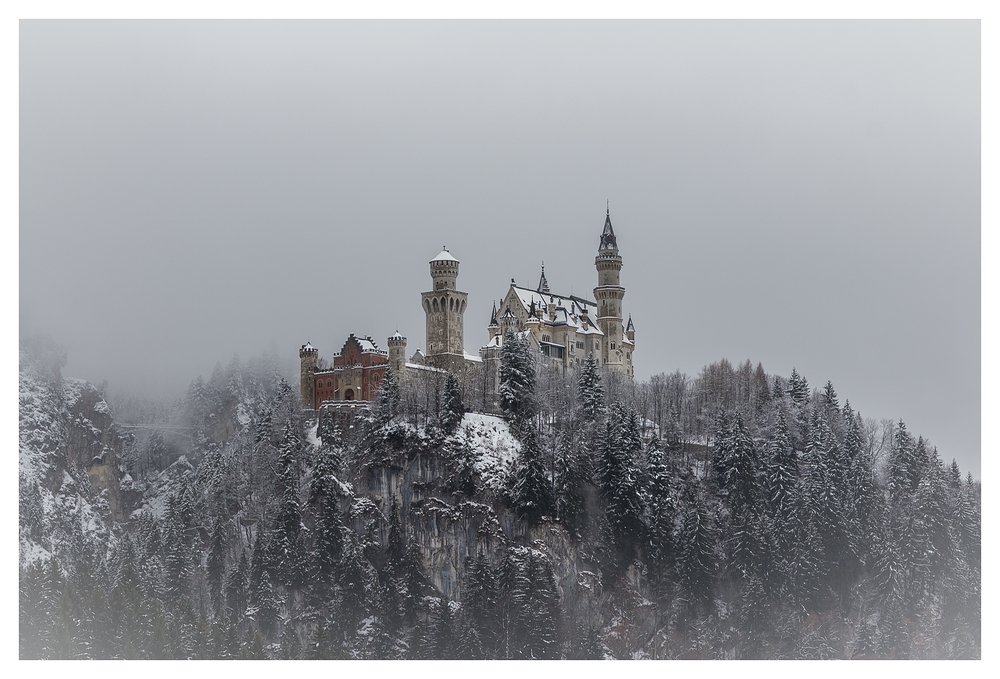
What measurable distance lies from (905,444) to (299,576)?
41.1 meters

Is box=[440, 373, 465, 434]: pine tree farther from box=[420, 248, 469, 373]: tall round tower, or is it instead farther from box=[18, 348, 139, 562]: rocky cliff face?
box=[18, 348, 139, 562]: rocky cliff face

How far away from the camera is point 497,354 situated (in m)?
95.4

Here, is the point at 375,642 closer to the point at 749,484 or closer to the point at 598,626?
the point at 598,626

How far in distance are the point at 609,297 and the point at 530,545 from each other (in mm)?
26605

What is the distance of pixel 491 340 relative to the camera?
101m

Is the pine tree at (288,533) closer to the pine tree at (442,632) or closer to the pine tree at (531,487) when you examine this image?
the pine tree at (442,632)

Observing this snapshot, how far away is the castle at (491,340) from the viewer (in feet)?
291

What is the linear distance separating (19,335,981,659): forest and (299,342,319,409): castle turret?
1.16m

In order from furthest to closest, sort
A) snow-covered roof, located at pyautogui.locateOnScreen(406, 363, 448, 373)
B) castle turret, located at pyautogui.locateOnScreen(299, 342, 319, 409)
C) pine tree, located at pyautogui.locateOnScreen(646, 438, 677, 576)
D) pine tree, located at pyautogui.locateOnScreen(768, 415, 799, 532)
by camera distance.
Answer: castle turret, located at pyautogui.locateOnScreen(299, 342, 319, 409), snow-covered roof, located at pyautogui.locateOnScreen(406, 363, 448, 373), pine tree, located at pyautogui.locateOnScreen(768, 415, 799, 532), pine tree, located at pyautogui.locateOnScreen(646, 438, 677, 576)

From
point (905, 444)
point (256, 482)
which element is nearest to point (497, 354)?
point (256, 482)

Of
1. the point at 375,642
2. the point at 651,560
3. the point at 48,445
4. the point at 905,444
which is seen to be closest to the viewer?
the point at 375,642

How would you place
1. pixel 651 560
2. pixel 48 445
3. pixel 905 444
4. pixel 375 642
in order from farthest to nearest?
1. pixel 48 445
2. pixel 905 444
3. pixel 651 560
4. pixel 375 642

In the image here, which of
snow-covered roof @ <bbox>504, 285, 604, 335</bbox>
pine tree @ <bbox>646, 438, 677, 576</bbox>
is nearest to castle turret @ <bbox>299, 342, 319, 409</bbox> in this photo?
snow-covered roof @ <bbox>504, 285, 604, 335</bbox>

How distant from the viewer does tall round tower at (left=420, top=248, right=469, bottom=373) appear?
294 feet
